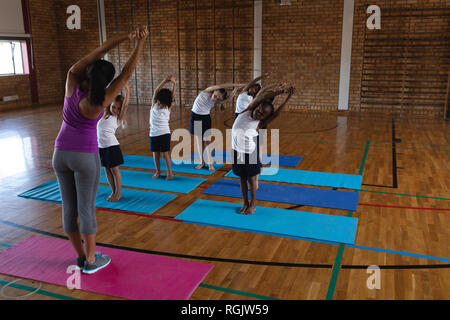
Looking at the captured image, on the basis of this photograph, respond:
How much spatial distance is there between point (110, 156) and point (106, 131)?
273 mm

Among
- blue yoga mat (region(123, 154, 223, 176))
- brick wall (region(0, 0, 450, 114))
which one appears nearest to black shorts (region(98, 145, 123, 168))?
blue yoga mat (region(123, 154, 223, 176))

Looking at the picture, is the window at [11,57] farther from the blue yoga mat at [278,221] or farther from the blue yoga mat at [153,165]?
the blue yoga mat at [278,221]

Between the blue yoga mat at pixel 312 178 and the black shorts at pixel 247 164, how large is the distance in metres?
1.36

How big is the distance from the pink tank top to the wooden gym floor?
3.32 feet

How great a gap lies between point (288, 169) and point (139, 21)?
8.87 metres

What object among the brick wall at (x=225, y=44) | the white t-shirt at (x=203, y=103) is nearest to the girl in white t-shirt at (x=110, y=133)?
the white t-shirt at (x=203, y=103)

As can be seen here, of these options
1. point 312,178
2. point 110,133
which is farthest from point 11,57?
point 312,178

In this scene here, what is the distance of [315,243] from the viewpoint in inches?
141

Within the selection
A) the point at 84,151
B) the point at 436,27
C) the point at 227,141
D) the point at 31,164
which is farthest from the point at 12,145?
the point at 436,27

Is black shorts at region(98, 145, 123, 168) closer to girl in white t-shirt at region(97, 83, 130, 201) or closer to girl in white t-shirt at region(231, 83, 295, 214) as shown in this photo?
girl in white t-shirt at region(97, 83, 130, 201)

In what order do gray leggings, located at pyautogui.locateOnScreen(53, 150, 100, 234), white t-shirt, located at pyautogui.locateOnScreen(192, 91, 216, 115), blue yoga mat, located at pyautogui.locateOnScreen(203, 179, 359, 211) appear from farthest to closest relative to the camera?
white t-shirt, located at pyautogui.locateOnScreen(192, 91, 216, 115), blue yoga mat, located at pyautogui.locateOnScreen(203, 179, 359, 211), gray leggings, located at pyautogui.locateOnScreen(53, 150, 100, 234)

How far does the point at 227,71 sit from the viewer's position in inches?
475

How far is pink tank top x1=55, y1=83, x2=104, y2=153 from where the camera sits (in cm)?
264
